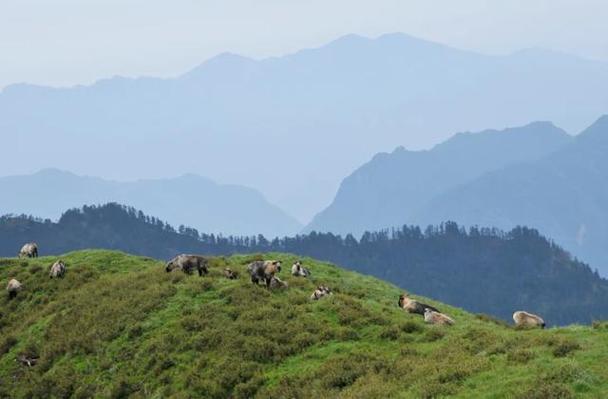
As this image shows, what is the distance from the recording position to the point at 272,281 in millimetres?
34719

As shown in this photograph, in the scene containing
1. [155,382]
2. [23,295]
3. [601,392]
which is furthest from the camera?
[23,295]

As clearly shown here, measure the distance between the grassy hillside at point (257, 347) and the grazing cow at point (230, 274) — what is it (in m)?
0.67

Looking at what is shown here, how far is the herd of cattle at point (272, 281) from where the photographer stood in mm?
31500

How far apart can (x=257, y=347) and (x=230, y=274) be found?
10071 mm

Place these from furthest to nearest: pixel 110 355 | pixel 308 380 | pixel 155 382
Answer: pixel 110 355 → pixel 155 382 → pixel 308 380

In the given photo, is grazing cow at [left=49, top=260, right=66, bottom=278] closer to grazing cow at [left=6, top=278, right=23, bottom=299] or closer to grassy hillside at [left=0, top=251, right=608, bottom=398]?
grazing cow at [left=6, top=278, right=23, bottom=299]

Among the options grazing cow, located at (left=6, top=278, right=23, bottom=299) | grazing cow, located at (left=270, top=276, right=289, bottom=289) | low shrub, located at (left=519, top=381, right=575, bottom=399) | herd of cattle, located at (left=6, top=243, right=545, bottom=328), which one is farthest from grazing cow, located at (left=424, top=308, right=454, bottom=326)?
grazing cow, located at (left=6, top=278, right=23, bottom=299)

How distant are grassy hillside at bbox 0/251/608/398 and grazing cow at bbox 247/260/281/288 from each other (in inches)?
49.4

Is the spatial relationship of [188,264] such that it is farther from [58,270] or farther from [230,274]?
[58,270]

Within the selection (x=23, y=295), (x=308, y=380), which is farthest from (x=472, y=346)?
(x=23, y=295)

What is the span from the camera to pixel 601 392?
17.9 m

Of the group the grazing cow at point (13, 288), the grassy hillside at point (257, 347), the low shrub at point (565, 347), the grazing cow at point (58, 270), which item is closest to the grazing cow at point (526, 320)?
the grassy hillside at point (257, 347)

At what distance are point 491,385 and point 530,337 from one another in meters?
5.41

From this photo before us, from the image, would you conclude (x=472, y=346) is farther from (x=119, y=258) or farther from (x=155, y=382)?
(x=119, y=258)
